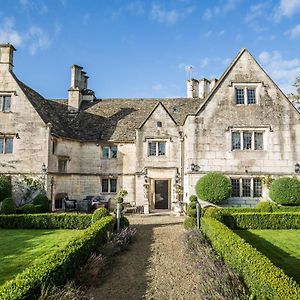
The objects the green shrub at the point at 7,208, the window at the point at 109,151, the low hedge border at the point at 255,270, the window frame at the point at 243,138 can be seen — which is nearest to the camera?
the low hedge border at the point at 255,270

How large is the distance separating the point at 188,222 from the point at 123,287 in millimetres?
7999

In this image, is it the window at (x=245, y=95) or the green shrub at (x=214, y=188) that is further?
→ the window at (x=245, y=95)

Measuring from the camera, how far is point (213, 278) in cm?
798

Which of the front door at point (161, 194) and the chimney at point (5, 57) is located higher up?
the chimney at point (5, 57)

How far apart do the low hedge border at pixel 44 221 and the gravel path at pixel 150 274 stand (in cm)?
374

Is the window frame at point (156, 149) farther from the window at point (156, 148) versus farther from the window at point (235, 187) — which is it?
the window at point (235, 187)

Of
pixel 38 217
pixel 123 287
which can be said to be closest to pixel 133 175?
pixel 38 217

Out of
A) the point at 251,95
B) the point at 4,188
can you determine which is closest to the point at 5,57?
the point at 4,188

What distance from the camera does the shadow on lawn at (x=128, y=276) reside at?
27.1 ft

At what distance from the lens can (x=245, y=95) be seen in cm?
2339

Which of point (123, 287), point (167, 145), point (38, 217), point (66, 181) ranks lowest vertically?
point (123, 287)

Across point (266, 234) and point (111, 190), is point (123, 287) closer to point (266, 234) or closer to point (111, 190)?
point (266, 234)

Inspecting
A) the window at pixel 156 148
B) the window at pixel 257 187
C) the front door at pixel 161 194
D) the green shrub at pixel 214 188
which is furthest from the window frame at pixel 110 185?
the window at pixel 257 187

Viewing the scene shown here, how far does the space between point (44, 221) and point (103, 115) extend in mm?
14777
